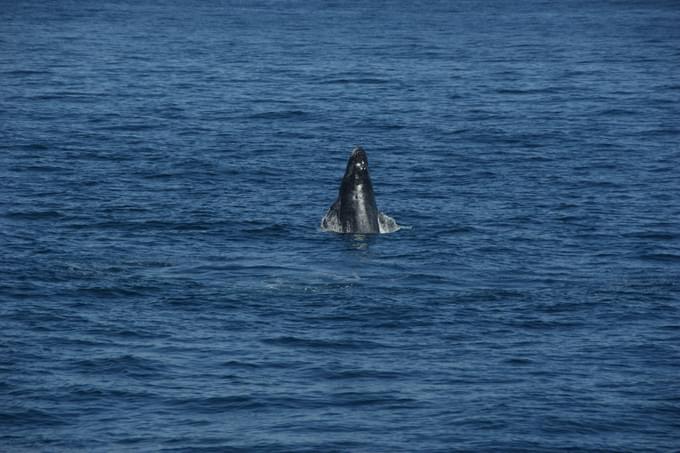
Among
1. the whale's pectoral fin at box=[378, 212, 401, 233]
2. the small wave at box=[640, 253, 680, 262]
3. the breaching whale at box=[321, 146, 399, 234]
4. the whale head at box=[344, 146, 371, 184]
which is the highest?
the whale head at box=[344, 146, 371, 184]

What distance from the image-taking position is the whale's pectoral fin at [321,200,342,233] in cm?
4647

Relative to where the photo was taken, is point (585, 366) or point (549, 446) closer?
point (549, 446)

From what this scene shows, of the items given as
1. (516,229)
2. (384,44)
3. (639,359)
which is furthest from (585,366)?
(384,44)

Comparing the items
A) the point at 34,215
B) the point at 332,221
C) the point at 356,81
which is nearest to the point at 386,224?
the point at 332,221

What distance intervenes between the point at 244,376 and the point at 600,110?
4613 cm

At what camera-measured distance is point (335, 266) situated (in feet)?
138

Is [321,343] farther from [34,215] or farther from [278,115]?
[278,115]

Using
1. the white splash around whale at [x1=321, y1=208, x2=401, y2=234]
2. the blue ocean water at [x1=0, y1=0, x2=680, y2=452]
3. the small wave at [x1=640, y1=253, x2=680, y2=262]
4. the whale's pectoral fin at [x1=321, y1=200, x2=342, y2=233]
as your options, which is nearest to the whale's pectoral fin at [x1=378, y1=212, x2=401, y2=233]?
the white splash around whale at [x1=321, y1=208, x2=401, y2=234]

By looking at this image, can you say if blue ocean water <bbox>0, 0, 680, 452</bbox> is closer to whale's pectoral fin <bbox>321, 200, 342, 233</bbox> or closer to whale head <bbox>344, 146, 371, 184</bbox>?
whale's pectoral fin <bbox>321, 200, 342, 233</bbox>

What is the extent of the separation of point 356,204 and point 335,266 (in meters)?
4.71

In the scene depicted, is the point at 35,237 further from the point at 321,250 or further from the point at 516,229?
the point at 516,229

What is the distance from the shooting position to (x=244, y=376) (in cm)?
3312

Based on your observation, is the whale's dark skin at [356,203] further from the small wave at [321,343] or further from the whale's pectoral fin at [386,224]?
the small wave at [321,343]

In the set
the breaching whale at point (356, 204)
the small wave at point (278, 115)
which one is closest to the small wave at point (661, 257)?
the breaching whale at point (356, 204)
